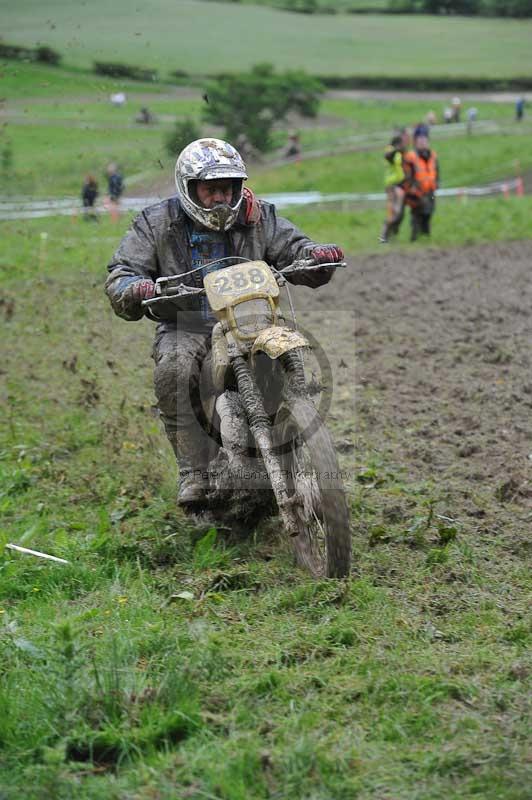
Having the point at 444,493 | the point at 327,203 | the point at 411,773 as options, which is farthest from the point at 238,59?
the point at 411,773

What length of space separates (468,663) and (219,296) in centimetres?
239

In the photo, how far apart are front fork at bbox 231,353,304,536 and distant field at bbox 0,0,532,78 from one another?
16.0ft

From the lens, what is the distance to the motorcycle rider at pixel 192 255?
634 cm

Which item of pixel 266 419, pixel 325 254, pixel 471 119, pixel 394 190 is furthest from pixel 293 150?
pixel 266 419

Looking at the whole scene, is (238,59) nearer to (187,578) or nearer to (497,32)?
(497,32)

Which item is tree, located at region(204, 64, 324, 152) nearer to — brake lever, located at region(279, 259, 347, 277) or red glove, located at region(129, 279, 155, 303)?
brake lever, located at region(279, 259, 347, 277)

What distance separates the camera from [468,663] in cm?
461

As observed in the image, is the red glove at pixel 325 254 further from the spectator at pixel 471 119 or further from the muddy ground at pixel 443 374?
the spectator at pixel 471 119

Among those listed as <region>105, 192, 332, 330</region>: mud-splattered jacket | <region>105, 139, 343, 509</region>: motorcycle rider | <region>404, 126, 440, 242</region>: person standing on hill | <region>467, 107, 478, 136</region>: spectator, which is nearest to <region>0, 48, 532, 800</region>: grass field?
<region>105, 139, 343, 509</region>: motorcycle rider

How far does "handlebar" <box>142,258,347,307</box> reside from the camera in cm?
606

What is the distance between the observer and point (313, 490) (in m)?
5.72

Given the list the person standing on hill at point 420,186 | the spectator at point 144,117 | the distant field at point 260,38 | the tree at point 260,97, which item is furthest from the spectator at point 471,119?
the spectator at point 144,117

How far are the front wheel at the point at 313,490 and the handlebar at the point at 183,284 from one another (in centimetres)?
80

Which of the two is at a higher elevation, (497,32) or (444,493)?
(497,32)
